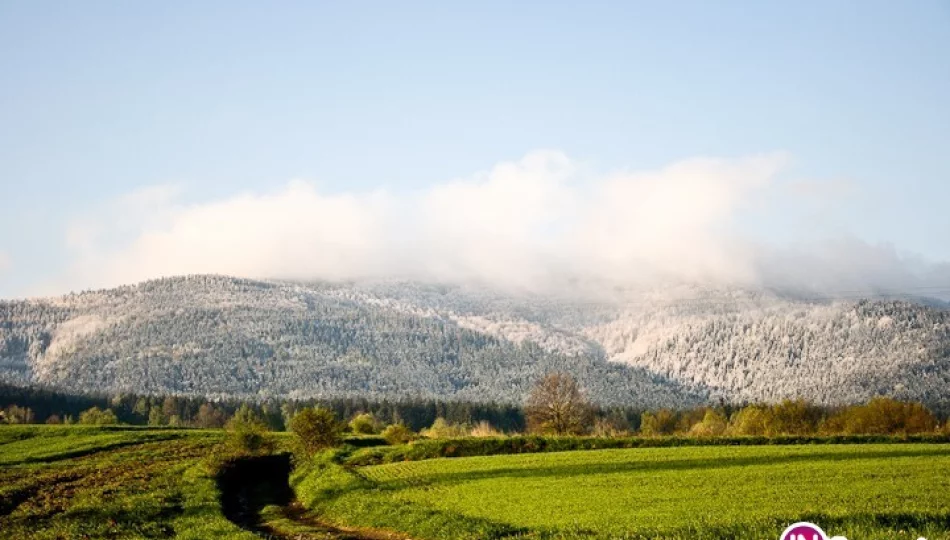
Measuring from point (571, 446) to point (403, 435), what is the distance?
22628mm

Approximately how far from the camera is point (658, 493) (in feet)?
150

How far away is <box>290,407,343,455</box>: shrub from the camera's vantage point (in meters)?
85.6

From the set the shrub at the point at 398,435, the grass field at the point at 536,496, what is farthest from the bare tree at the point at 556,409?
the grass field at the point at 536,496

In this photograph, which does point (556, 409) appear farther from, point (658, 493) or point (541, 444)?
point (658, 493)

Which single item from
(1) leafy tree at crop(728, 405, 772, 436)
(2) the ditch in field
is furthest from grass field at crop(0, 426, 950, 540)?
(1) leafy tree at crop(728, 405, 772, 436)

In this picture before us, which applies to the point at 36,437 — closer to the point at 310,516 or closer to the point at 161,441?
the point at 161,441

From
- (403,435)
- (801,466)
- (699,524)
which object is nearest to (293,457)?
(403,435)

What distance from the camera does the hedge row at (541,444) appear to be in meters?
78.2

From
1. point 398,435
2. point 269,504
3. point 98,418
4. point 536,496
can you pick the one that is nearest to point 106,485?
point 269,504

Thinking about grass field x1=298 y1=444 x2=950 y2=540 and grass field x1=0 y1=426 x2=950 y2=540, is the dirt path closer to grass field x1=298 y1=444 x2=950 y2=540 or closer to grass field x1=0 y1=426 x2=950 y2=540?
grass field x1=0 y1=426 x2=950 y2=540

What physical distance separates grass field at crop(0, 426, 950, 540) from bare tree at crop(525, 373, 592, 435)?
40.6 metres

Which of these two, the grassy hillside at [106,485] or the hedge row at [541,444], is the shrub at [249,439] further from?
Answer: the hedge row at [541,444]

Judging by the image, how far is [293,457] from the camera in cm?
8744

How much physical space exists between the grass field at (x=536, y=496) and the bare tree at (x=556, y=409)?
40.6 meters
